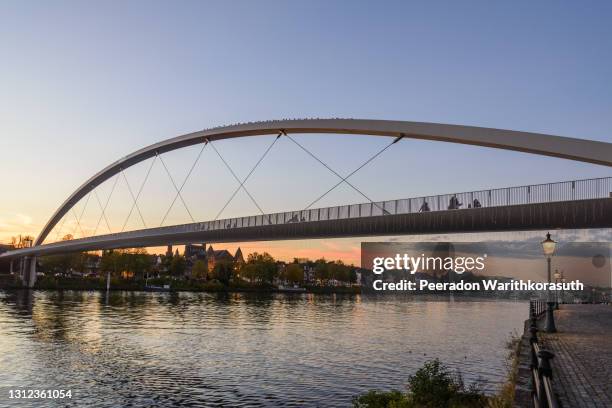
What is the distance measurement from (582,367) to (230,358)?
1223 centimetres

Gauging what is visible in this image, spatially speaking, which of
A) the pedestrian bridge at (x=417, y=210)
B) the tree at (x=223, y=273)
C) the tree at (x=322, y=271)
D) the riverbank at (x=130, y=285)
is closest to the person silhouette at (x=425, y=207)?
the pedestrian bridge at (x=417, y=210)

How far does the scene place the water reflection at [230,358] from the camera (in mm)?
15062

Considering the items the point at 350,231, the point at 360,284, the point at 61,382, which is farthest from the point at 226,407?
the point at 360,284

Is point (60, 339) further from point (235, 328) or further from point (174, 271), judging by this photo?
point (174, 271)

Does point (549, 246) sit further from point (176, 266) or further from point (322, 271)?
point (322, 271)

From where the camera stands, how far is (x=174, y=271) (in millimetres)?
113500

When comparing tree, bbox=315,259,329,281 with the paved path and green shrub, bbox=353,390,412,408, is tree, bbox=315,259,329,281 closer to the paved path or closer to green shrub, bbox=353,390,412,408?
the paved path

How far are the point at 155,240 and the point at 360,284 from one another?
81651 millimetres

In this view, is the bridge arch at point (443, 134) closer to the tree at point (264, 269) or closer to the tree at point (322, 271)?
the tree at point (264, 269)

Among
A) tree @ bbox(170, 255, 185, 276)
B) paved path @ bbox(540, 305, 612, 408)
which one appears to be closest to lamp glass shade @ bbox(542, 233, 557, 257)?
paved path @ bbox(540, 305, 612, 408)

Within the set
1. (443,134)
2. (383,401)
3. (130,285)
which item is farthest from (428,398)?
(130,285)

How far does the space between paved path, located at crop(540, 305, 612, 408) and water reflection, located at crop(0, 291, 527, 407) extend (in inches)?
85.7

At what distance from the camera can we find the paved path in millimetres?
8746

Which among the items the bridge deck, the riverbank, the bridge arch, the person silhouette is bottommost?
the riverbank
